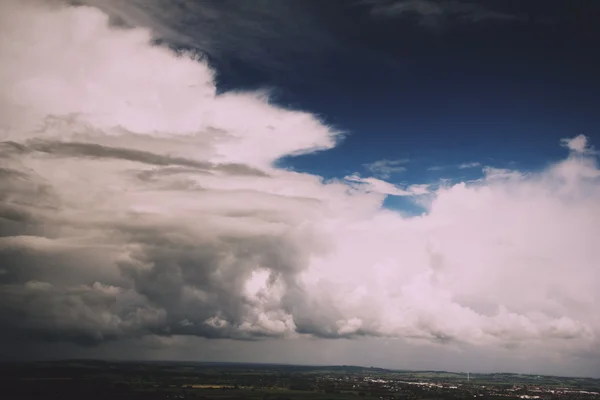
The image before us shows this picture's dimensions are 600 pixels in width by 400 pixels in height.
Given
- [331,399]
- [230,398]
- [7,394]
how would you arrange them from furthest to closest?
[331,399] < [230,398] < [7,394]

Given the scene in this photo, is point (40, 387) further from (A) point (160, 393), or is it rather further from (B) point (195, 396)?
(B) point (195, 396)

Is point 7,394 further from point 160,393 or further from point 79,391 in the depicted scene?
point 160,393

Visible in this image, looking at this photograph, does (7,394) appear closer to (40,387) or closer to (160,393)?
(40,387)

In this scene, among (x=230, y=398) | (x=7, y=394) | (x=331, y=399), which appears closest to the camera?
(x=7, y=394)

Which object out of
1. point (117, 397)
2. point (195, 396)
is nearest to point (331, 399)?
point (195, 396)

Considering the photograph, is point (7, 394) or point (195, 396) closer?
point (7, 394)

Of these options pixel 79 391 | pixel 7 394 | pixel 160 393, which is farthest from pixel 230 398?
pixel 7 394

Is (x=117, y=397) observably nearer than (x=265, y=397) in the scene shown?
Yes
